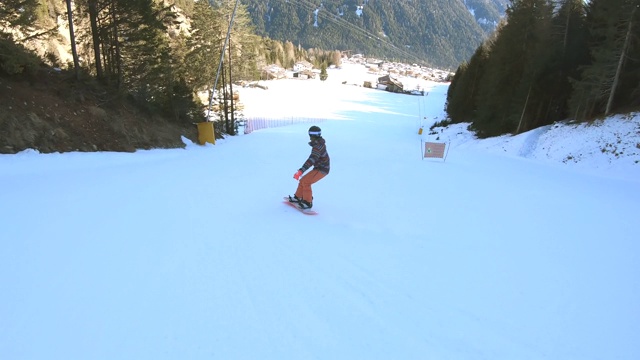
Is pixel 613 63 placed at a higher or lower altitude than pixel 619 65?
higher

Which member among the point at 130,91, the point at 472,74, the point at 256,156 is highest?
the point at 472,74

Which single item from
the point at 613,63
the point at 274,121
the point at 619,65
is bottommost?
the point at 274,121

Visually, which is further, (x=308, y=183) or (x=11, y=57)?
(x=11, y=57)

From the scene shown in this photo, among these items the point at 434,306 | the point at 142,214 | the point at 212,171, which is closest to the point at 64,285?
the point at 142,214

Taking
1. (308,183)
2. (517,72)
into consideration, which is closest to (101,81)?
(308,183)

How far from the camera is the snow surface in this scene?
10.5 ft

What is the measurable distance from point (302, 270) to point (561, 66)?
25.5 meters

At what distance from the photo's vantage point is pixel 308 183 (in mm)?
7168

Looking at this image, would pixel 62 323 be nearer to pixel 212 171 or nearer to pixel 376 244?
pixel 376 244

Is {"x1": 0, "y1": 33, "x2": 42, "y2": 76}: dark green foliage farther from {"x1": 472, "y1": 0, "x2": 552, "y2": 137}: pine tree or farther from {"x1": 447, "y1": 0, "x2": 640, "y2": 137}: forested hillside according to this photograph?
{"x1": 472, "y1": 0, "x2": 552, "y2": 137}: pine tree

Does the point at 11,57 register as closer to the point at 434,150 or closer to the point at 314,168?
the point at 314,168

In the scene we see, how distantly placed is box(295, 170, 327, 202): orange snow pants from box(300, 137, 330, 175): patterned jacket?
137mm

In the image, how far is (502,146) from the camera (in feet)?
72.2

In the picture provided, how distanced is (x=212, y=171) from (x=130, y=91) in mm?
10205
